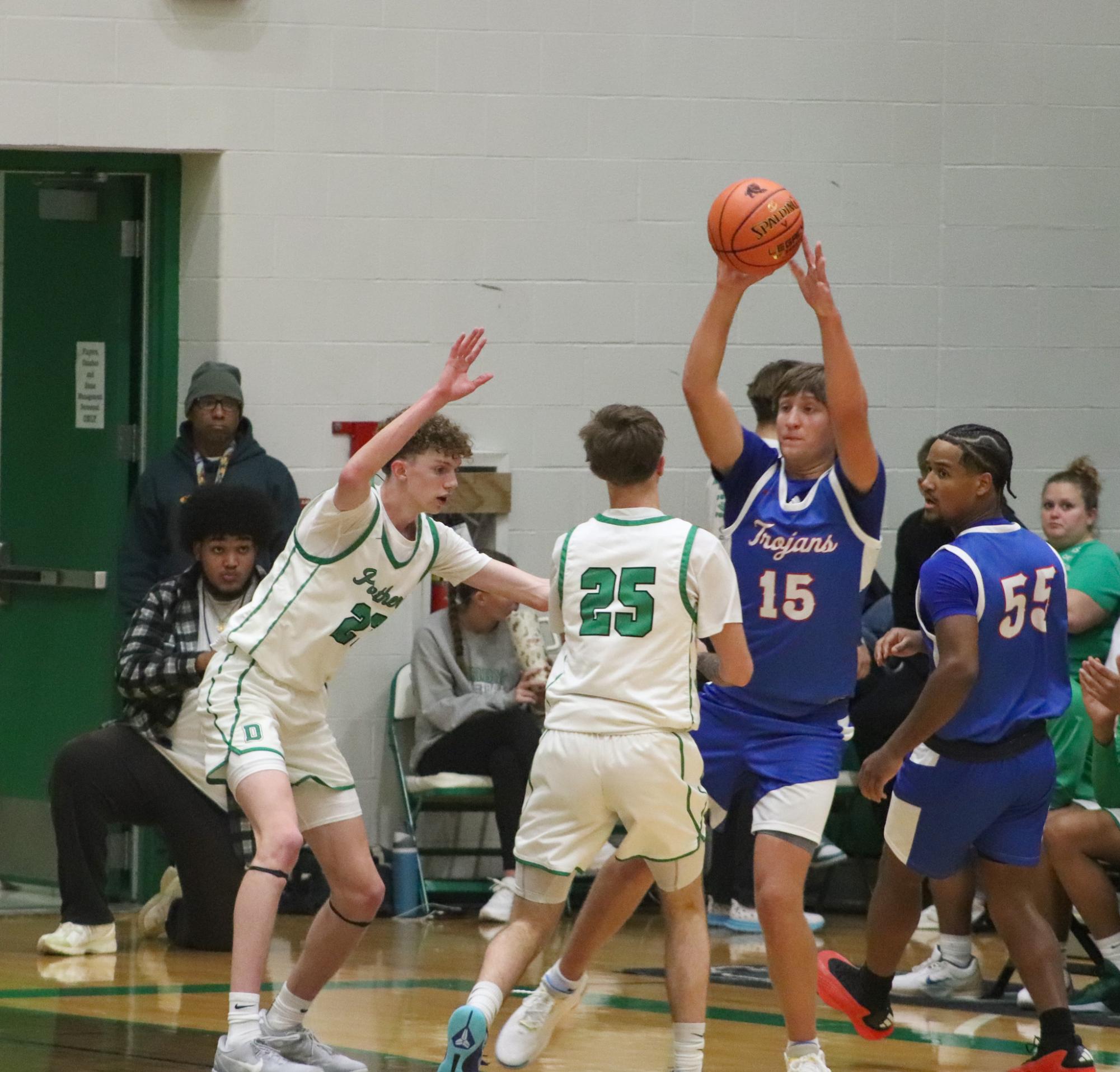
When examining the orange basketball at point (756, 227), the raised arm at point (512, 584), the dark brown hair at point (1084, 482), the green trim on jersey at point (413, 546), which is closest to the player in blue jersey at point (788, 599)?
the orange basketball at point (756, 227)

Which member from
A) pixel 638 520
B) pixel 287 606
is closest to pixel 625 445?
pixel 638 520

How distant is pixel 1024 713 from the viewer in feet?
15.2

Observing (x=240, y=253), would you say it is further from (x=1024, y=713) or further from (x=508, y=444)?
(x=1024, y=713)

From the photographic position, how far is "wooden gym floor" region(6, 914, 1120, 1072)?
475cm

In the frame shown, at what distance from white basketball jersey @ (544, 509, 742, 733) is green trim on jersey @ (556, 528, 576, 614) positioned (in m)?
0.04

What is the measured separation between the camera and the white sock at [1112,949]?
5625 millimetres

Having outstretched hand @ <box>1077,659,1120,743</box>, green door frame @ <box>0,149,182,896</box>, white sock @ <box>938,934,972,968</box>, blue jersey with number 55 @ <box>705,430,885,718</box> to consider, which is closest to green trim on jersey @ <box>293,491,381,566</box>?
blue jersey with number 55 @ <box>705,430,885,718</box>

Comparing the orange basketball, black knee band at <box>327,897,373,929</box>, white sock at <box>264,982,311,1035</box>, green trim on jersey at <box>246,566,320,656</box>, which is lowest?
white sock at <box>264,982,311,1035</box>

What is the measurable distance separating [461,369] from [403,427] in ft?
0.67

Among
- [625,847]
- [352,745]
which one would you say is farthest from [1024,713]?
[352,745]

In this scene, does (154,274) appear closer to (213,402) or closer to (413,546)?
(213,402)

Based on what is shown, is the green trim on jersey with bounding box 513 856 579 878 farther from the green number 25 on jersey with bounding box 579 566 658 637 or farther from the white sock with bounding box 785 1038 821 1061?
the white sock with bounding box 785 1038 821 1061

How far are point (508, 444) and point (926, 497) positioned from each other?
2978 mm

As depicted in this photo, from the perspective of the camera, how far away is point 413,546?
4590 mm
